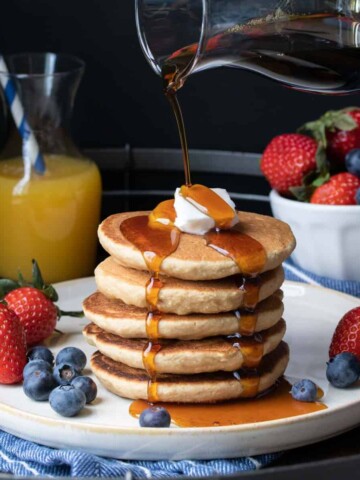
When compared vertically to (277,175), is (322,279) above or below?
below

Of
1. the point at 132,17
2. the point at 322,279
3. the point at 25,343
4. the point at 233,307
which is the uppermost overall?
the point at 132,17

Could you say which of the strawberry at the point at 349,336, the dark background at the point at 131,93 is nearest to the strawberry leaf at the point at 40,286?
the strawberry at the point at 349,336

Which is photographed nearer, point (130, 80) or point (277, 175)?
point (277, 175)

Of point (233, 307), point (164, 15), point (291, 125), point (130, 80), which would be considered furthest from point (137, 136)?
point (233, 307)

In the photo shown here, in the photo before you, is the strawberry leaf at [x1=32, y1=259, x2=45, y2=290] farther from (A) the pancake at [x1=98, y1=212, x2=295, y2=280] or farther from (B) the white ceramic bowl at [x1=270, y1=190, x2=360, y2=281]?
(B) the white ceramic bowl at [x1=270, y1=190, x2=360, y2=281]

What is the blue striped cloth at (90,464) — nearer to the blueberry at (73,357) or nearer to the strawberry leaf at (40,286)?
the blueberry at (73,357)

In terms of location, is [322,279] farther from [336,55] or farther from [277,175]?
[336,55]

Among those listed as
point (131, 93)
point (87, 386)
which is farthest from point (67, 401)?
point (131, 93)

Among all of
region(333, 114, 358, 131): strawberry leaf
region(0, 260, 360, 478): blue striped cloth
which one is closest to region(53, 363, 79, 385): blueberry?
region(0, 260, 360, 478): blue striped cloth
